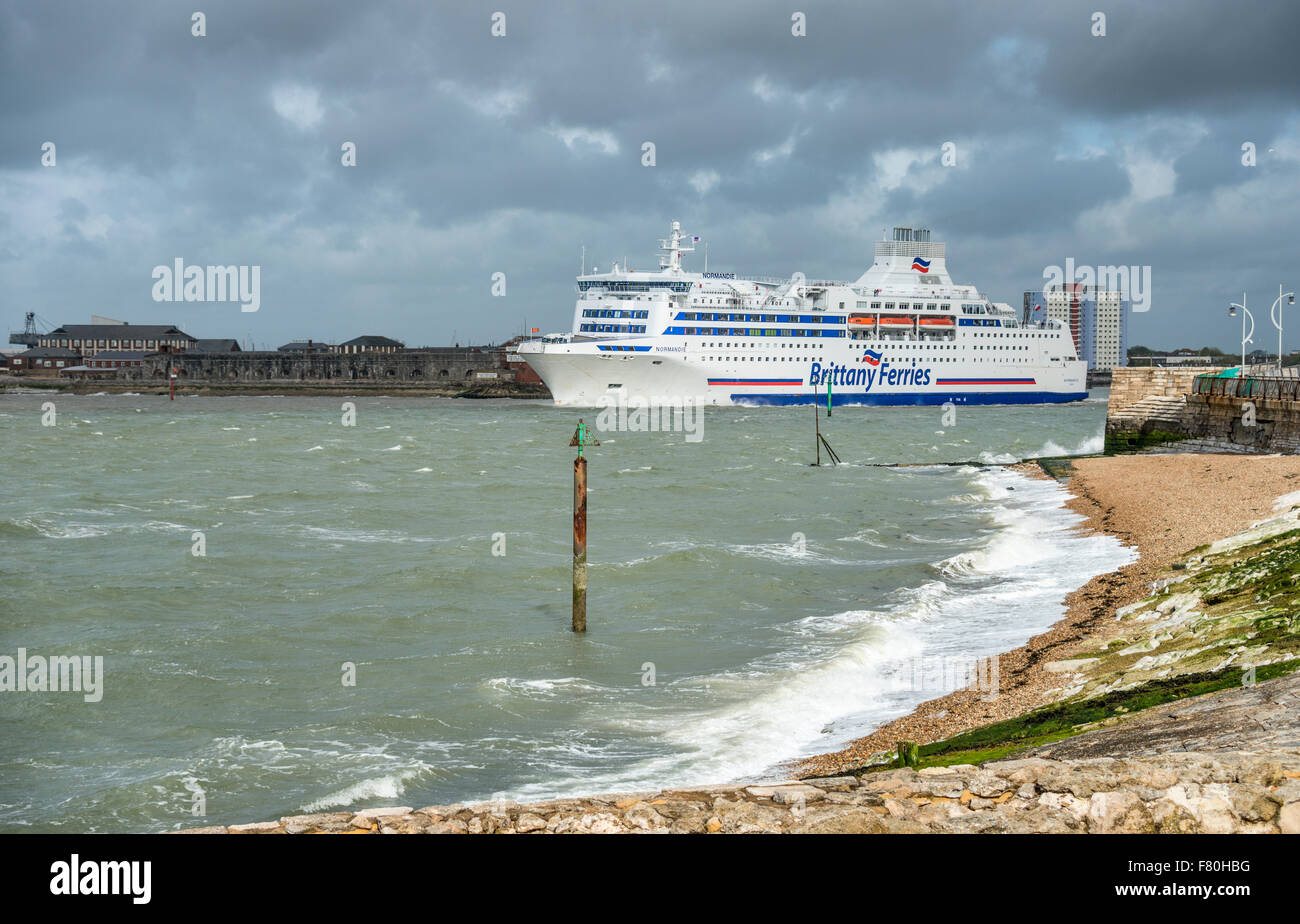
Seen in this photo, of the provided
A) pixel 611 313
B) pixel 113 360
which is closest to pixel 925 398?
pixel 611 313

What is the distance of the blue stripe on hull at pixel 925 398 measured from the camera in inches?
3145

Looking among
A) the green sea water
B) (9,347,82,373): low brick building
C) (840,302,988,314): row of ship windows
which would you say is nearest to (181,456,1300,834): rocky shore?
the green sea water

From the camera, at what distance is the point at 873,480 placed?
1321 inches

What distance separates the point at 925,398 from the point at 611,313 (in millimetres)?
25262

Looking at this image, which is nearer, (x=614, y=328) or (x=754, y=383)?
(x=614, y=328)

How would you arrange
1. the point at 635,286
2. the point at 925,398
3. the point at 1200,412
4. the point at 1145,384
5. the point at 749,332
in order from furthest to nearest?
1. the point at 925,398
2. the point at 635,286
3. the point at 749,332
4. the point at 1145,384
5. the point at 1200,412

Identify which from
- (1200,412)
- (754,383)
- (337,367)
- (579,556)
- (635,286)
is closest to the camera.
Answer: (579,556)

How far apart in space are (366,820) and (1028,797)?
3176mm

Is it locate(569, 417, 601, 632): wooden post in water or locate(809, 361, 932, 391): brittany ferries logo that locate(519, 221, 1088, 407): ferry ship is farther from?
locate(569, 417, 601, 632): wooden post in water

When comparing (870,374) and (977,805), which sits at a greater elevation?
(870,374)

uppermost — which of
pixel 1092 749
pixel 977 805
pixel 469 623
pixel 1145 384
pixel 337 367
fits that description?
pixel 337 367

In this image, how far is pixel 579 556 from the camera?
14383mm

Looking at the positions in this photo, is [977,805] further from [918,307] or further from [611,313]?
[918,307]
